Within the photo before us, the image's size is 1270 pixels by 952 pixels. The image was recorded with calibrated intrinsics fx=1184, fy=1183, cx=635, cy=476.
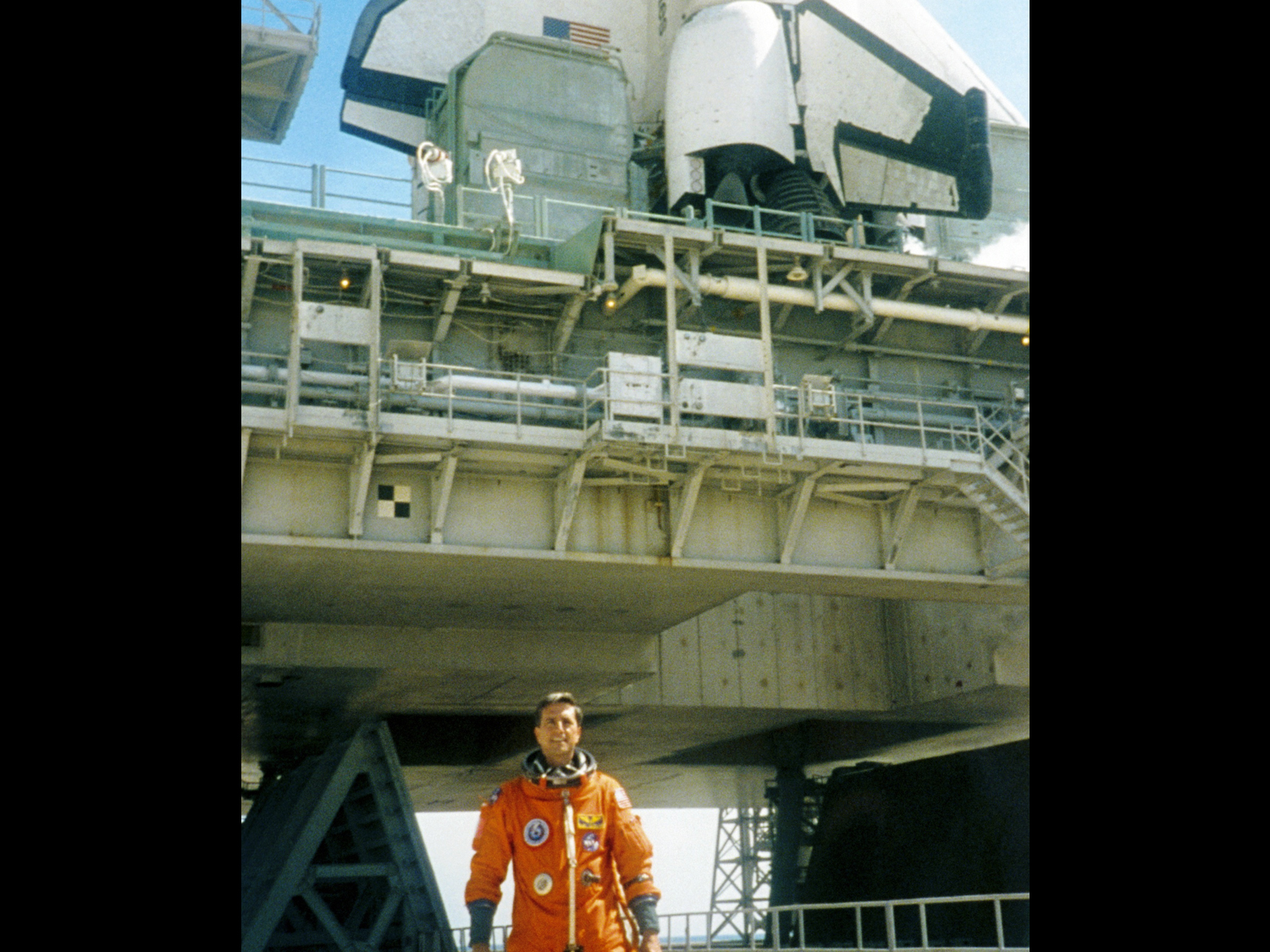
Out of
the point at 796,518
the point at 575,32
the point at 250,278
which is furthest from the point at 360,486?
the point at 575,32

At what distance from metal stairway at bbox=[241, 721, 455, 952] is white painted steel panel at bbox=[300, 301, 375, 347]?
10.0 metres

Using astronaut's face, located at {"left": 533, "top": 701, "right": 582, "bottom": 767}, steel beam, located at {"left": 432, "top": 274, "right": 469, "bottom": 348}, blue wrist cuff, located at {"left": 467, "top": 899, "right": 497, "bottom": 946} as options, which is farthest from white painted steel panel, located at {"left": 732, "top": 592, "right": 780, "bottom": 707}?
blue wrist cuff, located at {"left": 467, "top": 899, "right": 497, "bottom": 946}

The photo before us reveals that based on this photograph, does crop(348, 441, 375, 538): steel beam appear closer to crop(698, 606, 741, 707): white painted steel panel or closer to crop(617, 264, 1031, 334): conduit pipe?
crop(617, 264, 1031, 334): conduit pipe

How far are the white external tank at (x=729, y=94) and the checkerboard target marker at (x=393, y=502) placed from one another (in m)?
9.59

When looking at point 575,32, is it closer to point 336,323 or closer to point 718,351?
point 718,351

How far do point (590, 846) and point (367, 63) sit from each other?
2726cm

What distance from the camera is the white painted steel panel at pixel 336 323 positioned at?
17719mm

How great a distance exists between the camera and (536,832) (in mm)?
5336

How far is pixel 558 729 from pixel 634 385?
517 inches

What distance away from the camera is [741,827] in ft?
150
